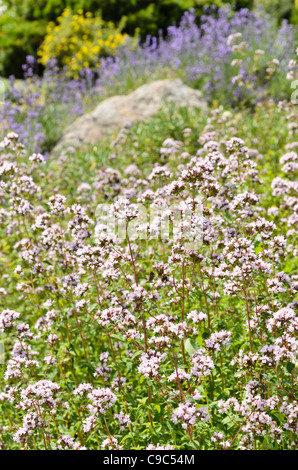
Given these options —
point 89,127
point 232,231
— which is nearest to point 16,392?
point 232,231

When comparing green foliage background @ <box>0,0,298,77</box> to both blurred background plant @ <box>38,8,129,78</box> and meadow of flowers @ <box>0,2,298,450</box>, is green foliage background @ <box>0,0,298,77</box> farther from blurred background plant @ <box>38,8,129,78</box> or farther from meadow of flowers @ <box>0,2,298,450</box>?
meadow of flowers @ <box>0,2,298,450</box>

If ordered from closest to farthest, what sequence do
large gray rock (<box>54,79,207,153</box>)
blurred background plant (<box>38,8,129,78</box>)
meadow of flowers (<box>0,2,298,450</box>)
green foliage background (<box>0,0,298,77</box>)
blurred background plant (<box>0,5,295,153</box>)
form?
meadow of flowers (<box>0,2,298,450</box>) < large gray rock (<box>54,79,207,153</box>) < blurred background plant (<box>0,5,295,153</box>) < blurred background plant (<box>38,8,129,78</box>) < green foliage background (<box>0,0,298,77</box>)

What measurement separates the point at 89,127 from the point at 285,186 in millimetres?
7019

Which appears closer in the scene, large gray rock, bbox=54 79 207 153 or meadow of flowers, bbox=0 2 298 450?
meadow of flowers, bbox=0 2 298 450

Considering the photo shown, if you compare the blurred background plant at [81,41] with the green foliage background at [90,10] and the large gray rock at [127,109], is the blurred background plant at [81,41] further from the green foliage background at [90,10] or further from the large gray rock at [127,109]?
the large gray rock at [127,109]

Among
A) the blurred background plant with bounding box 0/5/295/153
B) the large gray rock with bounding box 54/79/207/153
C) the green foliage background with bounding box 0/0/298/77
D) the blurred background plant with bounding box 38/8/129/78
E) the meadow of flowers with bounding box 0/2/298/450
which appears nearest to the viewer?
the meadow of flowers with bounding box 0/2/298/450

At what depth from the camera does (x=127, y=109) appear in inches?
444

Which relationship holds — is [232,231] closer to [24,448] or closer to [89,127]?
[24,448]

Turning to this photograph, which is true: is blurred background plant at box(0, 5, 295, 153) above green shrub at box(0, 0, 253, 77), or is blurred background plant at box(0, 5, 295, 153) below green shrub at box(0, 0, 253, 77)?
below

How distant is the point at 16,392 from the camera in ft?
12.3

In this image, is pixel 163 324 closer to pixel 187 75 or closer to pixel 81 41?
pixel 187 75

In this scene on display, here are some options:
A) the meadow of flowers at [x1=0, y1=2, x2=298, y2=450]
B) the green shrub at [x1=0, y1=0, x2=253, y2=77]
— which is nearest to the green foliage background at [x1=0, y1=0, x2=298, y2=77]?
the green shrub at [x1=0, y1=0, x2=253, y2=77]

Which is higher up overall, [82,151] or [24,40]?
[24,40]

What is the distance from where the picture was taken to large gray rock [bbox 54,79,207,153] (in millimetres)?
10938
